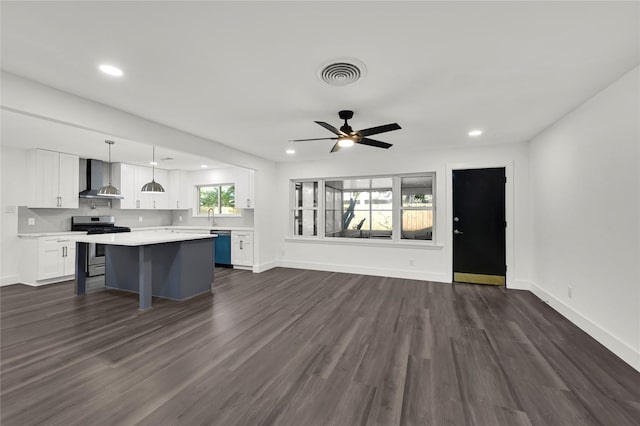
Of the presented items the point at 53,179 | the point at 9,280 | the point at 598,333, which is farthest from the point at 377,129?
the point at 9,280

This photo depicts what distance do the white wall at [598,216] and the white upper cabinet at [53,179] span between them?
820cm

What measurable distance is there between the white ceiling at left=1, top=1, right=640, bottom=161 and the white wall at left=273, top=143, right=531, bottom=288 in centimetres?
145

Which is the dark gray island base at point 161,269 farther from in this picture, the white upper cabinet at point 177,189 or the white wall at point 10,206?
the white upper cabinet at point 177,189

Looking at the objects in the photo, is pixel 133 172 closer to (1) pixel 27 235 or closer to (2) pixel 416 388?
(1) pixel 27 235

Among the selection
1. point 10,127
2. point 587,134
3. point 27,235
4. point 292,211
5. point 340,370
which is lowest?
point 340,370

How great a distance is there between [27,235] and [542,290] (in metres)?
8.54

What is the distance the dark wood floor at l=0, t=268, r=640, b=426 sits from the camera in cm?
172

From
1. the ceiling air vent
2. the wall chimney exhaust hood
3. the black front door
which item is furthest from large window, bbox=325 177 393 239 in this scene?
the wall chimney exhaust hood

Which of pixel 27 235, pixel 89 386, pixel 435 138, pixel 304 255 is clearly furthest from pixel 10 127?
pixel 435 138

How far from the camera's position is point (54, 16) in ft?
5.48

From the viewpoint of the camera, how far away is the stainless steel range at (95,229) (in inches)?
209

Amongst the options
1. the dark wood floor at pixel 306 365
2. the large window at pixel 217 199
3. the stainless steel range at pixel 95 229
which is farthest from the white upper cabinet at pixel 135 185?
the dark wood floor at pixel 306 365

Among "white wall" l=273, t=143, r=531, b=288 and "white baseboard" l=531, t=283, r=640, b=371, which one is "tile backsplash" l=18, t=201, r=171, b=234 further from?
"white baseboard" l=531, t=283, r=640, b=371

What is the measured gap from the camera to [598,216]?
2703 mm
